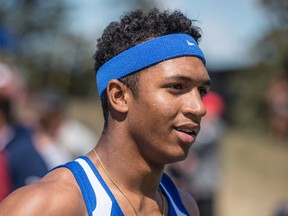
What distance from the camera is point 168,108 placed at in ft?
13.0

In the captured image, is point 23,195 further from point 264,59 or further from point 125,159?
point 264,59

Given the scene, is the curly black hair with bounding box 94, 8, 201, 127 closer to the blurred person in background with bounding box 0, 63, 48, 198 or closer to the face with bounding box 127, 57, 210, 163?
the face with bounding box 127, 57, 210, 163

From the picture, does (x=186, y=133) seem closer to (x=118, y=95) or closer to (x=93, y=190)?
(x=118, y=95)

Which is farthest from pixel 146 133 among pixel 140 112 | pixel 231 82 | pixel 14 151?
pixel 231 82

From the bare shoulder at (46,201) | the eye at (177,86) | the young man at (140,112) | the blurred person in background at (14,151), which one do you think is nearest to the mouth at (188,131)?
the young man at (140,112)

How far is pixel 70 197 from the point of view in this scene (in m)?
3.71

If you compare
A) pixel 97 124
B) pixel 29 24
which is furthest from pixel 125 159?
pixel 29 24

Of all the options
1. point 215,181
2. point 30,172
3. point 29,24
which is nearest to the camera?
point 30,172

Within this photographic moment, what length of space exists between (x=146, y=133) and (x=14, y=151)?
3.09 m

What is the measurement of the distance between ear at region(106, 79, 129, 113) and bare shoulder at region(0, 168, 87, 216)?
20.3 inches

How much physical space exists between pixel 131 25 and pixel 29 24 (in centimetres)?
2812

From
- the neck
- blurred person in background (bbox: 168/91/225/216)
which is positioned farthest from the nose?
blurred person in background (bbox: 168/91/225/216)

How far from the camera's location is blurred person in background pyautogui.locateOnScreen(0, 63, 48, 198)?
6734mm

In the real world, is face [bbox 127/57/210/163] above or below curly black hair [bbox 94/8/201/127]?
below
